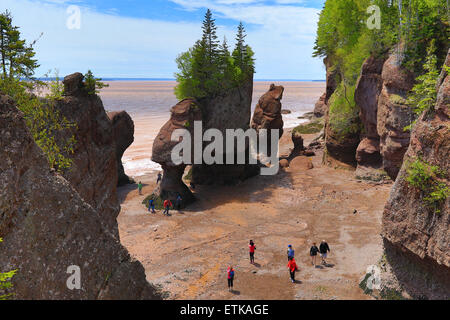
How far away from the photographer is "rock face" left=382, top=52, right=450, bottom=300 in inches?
404

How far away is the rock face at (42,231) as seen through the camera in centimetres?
611

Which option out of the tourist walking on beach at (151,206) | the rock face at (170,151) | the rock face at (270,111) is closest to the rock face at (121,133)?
the rock face at (170,151)

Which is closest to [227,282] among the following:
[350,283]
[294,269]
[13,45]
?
[294,269]

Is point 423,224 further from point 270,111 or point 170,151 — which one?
point 270,111

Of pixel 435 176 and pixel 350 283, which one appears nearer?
pixel 435 176

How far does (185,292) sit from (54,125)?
8.78 m

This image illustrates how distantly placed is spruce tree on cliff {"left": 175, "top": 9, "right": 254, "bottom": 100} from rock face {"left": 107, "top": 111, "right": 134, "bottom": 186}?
730cm

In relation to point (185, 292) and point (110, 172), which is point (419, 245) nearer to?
point (185, 292)

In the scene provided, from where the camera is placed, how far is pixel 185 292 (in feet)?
48.6

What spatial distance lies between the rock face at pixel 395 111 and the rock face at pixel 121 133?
24.0 meters

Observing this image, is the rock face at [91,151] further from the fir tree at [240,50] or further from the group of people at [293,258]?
the fir tree at [240,50]

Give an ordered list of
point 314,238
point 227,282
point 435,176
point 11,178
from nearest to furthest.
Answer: point 11,178 < point 435,176 < point 227,282 < point 314,238

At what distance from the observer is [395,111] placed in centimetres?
2294

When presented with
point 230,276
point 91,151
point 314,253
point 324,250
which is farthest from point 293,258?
point 91,151
